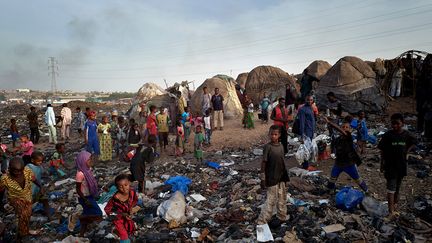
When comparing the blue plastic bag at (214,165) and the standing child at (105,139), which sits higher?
the standing child at (105,139)

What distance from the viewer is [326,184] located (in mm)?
6469

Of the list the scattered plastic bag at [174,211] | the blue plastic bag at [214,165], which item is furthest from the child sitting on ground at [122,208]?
the blue plastic bag at [214,165]

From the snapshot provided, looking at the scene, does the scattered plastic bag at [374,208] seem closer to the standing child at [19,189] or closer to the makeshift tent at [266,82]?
the standing child at [19,189]

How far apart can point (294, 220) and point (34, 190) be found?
4633 millimetres

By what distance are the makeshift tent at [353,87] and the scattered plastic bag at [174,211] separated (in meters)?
12.5

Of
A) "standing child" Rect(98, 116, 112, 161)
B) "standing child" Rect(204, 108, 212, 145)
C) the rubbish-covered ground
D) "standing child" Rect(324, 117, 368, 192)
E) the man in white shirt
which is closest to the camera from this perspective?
the rubbish-covered ground

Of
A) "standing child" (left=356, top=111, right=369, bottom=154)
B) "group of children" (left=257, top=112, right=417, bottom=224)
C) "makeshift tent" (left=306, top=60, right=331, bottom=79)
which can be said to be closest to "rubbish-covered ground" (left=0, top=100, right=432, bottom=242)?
"group of children" (left=257, top=112, right=417, bottom=224)

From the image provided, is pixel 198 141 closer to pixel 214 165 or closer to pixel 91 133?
pixel 214 165

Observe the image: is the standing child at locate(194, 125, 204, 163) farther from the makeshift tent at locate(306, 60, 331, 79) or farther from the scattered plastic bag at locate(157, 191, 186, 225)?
the makeshift tent at locate(306, 60, 331, 79)

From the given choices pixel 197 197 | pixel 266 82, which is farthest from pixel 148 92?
pixel 197 197

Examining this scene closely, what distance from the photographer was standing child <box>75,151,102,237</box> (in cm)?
449

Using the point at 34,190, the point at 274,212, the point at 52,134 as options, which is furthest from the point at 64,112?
the point at 274,212

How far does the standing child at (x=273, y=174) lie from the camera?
14.9 ft

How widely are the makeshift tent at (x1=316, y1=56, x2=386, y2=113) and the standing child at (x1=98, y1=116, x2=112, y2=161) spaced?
1129 centimetres
